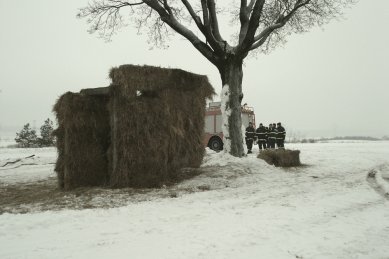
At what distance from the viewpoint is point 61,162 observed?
337 inches

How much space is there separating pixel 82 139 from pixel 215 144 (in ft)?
42.0

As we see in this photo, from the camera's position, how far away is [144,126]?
8109 millimetres

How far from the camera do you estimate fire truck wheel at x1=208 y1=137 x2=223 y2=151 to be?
66.8ft

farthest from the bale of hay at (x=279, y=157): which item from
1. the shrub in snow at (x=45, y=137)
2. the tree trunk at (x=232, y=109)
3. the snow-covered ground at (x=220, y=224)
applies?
the shrub in snow at (x=45, y=137)

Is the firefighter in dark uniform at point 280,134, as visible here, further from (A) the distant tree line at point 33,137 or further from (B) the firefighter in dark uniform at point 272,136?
(A) the distant tree line at point 33,137

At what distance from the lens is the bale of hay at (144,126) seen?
799cm

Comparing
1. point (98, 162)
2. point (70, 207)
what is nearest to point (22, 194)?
point (98, 162)

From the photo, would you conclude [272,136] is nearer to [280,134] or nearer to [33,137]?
[280,134]

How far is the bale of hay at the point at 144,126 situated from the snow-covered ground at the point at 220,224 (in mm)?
737

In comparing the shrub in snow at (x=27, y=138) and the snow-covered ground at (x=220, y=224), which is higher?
the shrub in snow at (x=27, y=138)

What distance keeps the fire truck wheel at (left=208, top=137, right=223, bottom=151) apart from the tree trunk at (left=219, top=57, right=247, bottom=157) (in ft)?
28.6

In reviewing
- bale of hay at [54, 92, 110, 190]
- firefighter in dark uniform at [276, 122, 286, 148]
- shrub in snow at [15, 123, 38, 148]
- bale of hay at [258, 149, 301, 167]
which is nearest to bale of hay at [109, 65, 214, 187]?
bale of hay at [54, 92, 110, 190]

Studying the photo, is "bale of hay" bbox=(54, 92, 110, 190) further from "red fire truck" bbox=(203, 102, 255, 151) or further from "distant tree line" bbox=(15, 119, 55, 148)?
"distant tree line" bbox=(15, 119, 55, 148)

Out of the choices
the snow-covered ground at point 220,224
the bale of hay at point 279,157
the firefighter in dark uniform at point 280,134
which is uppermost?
the firefighter in dark uniform at point 280,134
